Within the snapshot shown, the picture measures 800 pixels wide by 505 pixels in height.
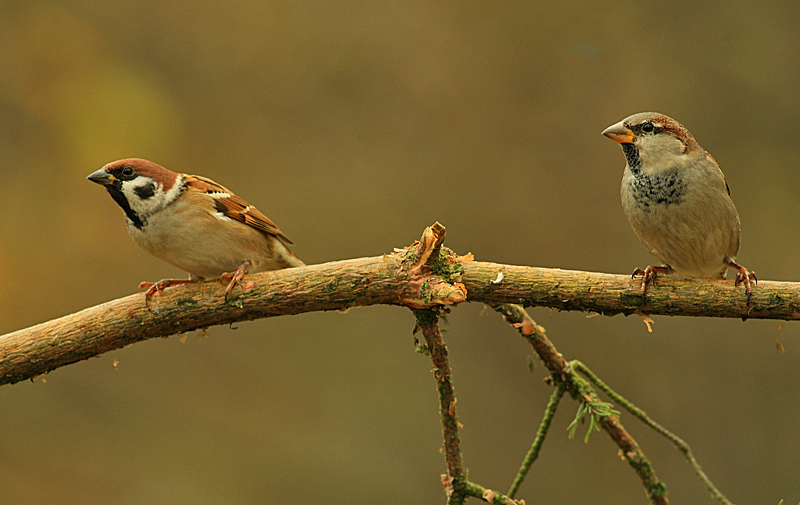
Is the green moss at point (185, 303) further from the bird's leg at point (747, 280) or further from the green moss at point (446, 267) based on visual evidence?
the bird's leg at point (747, 280)

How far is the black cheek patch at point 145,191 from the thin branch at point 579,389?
150 centimetres

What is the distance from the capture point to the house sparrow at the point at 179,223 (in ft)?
9.14

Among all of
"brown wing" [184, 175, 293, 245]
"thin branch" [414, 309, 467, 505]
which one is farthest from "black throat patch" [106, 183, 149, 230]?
"thin branch" [414, 309, 467, 505]

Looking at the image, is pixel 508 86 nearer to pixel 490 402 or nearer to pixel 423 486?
pixel 490 402

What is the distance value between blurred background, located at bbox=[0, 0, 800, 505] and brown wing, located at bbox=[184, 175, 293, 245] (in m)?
1.89

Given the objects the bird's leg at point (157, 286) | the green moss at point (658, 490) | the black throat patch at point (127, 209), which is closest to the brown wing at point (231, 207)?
the black throat patch at point (127, 209)

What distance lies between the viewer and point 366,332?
5.05m

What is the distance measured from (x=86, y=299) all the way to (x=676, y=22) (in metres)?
4.30

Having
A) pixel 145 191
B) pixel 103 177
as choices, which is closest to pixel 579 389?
pixel 145 191

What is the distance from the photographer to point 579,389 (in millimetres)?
2451

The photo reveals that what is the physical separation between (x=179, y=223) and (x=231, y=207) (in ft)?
0.81

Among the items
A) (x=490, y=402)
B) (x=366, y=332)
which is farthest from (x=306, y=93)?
(x=490, y=402)

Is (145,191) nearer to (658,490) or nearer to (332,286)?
(332,286)

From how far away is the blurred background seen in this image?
14.7ft
